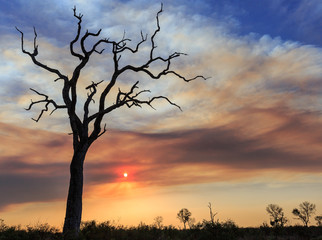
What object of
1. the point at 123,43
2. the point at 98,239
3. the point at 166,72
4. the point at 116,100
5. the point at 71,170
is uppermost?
the point at 123,43

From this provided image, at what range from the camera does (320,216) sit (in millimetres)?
58375

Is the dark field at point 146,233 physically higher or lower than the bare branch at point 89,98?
lower

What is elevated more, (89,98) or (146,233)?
(89,98)

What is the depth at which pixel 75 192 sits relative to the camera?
16.7m

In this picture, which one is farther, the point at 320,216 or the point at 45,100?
the point at 320,216

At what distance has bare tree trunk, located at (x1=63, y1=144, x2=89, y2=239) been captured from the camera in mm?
16031

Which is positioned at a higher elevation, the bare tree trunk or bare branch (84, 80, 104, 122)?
bare branch (84, 80, 104, 122)

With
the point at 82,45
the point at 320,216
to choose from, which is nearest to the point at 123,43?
the point at 82,45

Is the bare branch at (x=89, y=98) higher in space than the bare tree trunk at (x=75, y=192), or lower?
higher

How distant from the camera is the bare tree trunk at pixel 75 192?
16031mm

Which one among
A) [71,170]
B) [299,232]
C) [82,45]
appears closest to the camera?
[71,170]

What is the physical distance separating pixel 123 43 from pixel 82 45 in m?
2.90

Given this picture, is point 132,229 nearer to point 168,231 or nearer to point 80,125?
point 168,231

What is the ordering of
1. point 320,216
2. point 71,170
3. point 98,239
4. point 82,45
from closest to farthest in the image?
point 98,239, point 71,170, point 82,45, point 320,216
